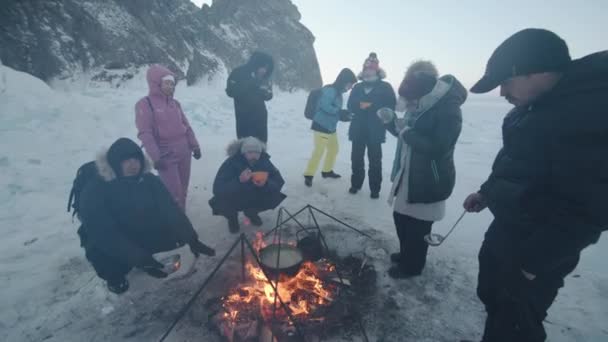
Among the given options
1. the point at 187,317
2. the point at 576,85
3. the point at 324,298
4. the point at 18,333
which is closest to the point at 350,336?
the point at 324,298

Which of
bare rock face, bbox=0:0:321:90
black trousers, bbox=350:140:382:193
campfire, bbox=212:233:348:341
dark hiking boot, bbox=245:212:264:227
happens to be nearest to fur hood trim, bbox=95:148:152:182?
campfire, bbox=212:233:348:341

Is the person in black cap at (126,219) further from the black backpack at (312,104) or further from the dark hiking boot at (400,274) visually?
the black backpack at (312,104)

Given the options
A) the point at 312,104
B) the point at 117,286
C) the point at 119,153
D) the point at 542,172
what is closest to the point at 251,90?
the point at 312,104

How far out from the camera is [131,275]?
3.73 meters

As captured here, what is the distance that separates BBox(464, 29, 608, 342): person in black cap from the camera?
1576 millimetres

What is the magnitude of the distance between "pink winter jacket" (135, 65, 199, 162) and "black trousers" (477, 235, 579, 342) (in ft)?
14.2

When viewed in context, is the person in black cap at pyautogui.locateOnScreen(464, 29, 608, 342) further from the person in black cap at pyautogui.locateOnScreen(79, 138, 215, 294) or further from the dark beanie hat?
the dark beanie hat

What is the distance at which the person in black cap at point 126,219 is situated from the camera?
328 centimetres

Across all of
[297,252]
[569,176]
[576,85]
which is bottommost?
[297,252]

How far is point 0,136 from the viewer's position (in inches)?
236

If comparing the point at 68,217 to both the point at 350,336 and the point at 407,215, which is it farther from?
the point at 407,215

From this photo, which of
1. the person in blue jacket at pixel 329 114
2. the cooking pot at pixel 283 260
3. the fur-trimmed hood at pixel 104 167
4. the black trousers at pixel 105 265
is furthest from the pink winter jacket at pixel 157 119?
the person in blue jacket at pixel 329 114

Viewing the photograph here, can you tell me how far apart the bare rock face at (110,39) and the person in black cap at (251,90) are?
24.0ft

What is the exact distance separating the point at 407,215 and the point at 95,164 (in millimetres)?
3811
